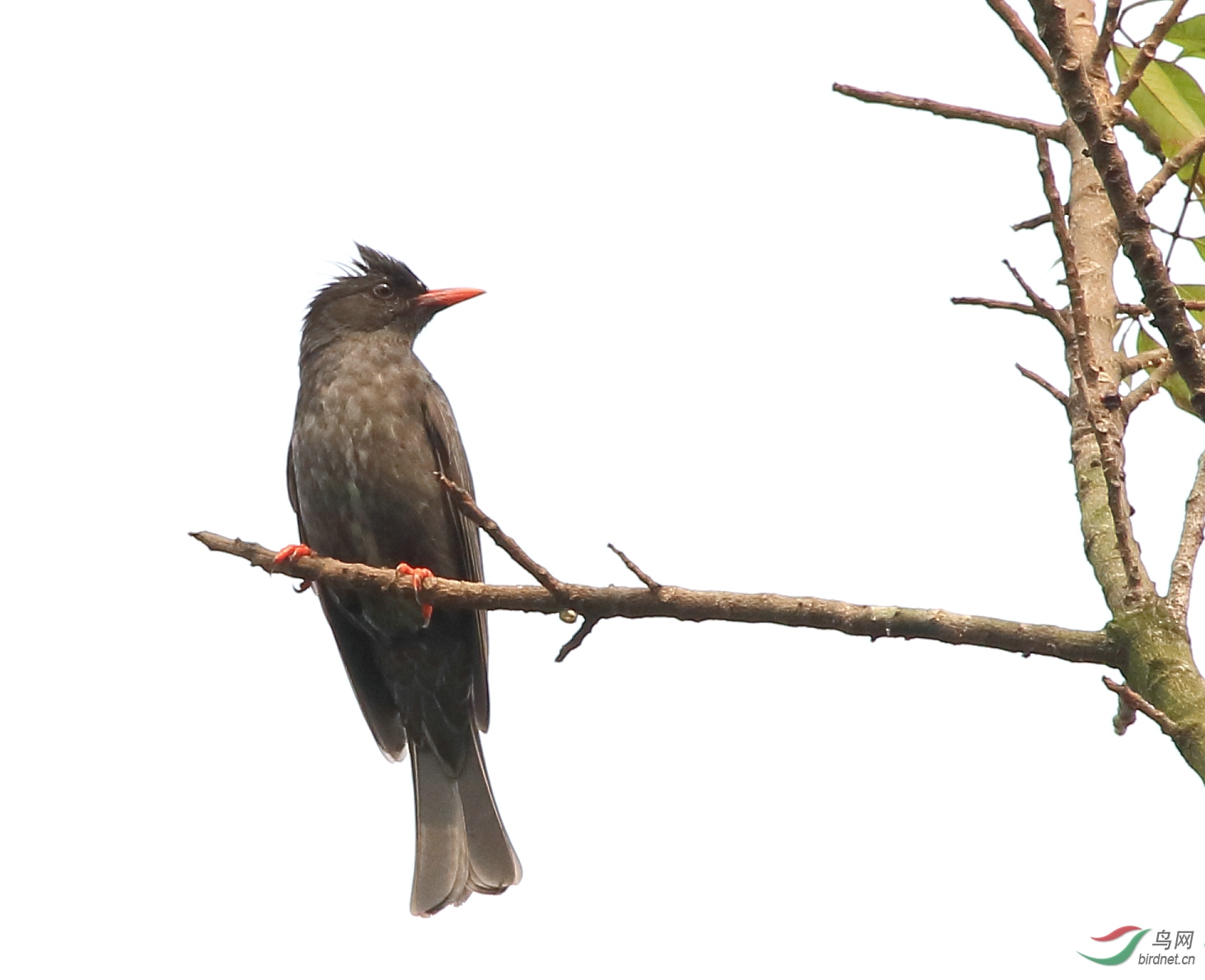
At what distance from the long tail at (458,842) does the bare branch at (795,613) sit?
2.83m

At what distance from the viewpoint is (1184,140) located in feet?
13.2

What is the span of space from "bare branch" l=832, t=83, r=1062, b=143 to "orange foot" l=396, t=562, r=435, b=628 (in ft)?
6.08

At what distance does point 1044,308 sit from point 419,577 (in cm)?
225

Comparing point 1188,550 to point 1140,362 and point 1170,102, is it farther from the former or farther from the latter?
point 1170,102

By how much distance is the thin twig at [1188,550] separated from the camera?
10.7 ft

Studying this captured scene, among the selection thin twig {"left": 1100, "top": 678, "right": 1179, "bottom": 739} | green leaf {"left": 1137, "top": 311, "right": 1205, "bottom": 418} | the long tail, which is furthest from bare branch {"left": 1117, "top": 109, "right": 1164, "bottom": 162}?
the long tail

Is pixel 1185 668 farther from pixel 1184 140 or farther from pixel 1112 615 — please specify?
pixel 1184 140

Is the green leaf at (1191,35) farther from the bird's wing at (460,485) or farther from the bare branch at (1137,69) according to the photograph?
the bird's wing at (460,485)

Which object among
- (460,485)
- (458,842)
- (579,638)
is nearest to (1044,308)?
(579,638)

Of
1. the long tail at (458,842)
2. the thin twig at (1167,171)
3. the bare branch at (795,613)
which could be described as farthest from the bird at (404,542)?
the thin twig at (1167,171)

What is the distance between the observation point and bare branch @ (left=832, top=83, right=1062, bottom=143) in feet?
13.0

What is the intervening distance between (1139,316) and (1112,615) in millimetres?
1077

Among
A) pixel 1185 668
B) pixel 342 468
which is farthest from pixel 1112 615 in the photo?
pixel 342 468

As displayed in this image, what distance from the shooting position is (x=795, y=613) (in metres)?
3.52
